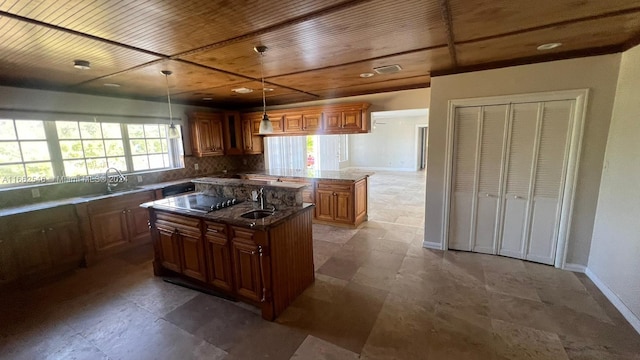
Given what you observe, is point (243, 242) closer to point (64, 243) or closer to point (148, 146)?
point (64, 243)

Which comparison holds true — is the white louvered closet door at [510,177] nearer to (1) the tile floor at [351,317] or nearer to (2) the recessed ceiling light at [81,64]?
(1) the tile floor at [351,317]

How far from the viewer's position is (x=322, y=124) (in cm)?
489

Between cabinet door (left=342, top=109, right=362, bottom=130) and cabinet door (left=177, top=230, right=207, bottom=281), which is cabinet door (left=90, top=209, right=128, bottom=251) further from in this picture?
cabinet door (left=342, top=109, right=362, bottom=130)

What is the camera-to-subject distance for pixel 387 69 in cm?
316

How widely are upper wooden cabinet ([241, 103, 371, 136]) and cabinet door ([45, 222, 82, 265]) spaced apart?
3488 millimetres

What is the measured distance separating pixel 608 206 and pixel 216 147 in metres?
5.98

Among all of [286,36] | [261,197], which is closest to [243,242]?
[261,197]

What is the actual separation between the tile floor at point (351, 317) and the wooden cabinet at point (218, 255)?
0.67 feet

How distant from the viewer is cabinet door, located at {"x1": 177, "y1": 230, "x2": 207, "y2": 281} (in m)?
2.74

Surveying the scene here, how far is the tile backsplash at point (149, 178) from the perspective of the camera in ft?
10.9

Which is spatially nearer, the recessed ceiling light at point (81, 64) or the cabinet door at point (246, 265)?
the cabinet door at point (246, 265)

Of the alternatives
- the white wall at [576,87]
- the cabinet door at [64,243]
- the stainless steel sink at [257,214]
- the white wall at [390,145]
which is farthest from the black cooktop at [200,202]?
the white wall at [390,145]

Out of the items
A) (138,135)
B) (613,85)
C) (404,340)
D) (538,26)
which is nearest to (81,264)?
(138,135)

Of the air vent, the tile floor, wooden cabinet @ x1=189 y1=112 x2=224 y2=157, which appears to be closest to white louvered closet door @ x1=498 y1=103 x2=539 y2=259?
the tile floor
